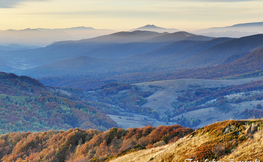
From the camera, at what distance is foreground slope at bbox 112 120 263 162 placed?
30.9ft

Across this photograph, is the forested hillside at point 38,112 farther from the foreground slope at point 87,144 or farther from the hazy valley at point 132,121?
the foreground slope at point 87,144

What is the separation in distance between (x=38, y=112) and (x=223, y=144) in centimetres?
10564

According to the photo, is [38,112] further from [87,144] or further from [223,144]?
[223,144]

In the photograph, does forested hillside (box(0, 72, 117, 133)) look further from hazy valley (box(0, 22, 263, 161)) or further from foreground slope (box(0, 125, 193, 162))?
foreground slope (box(0, 125, 193, 162))

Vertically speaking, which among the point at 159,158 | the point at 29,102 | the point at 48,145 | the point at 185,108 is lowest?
the point at 185,108

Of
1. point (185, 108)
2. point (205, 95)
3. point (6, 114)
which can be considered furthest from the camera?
point (205, 95)

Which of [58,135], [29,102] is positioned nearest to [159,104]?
[29,102]

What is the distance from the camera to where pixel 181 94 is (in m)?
186

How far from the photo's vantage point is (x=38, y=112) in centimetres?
10775

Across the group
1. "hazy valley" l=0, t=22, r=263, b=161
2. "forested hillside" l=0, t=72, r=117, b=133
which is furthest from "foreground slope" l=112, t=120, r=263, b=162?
"forested hillside" l=0, t=72, r=117, b=133

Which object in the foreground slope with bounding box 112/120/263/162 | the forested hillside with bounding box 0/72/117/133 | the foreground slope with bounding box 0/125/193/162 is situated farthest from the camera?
the forested hillside with bounding box 0/72/117/133

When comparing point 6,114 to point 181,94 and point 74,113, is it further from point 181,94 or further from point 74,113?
point 181,94

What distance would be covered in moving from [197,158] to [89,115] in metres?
103

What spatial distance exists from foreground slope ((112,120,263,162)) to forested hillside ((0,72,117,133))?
78.2 metres
